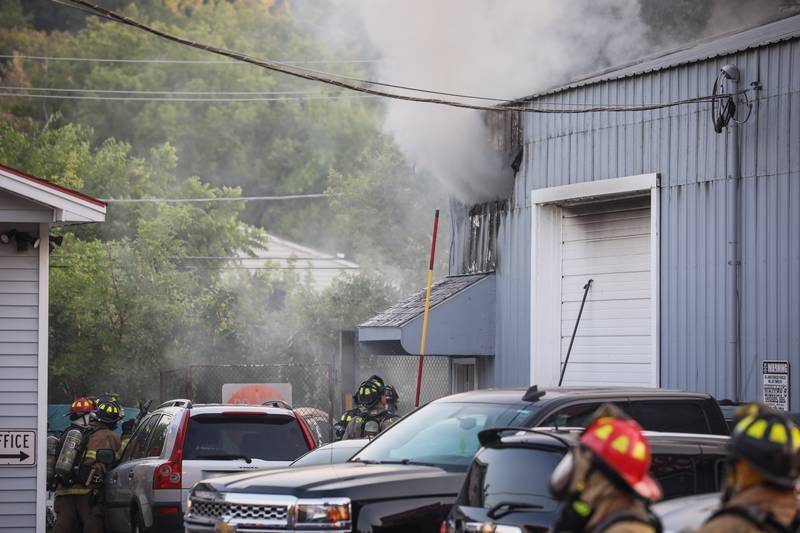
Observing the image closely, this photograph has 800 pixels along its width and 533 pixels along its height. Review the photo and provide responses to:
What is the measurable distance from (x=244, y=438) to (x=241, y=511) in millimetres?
3538

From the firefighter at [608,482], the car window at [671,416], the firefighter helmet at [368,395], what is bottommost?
the firefighter helmet at [368,395]

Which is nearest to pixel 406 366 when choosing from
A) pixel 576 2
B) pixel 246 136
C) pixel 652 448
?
pixel 576 2

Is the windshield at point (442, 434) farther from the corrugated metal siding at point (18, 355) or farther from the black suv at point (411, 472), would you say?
the corrugated metal siding at point (18, 355)

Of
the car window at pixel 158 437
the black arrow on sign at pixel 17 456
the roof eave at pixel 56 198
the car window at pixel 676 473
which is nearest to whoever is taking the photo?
the car window at pixel 676 473

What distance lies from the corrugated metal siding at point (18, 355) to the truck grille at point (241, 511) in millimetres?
4469

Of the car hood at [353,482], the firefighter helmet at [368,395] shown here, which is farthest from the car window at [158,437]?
the car hood at [353,482]

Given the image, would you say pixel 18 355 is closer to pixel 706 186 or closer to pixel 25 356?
pixel 25 356

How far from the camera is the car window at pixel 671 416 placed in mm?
8477

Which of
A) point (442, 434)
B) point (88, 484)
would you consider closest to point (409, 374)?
point (88, 484)

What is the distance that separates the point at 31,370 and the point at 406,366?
48.7ft

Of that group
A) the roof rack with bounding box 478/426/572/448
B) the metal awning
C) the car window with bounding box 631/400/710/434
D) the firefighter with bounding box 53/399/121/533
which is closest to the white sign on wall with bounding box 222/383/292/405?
the metal awning

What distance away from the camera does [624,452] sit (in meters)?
4.18

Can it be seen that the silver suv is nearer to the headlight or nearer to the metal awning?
the headlight

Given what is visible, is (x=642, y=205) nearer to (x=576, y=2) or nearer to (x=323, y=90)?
(x=576, y=2)
